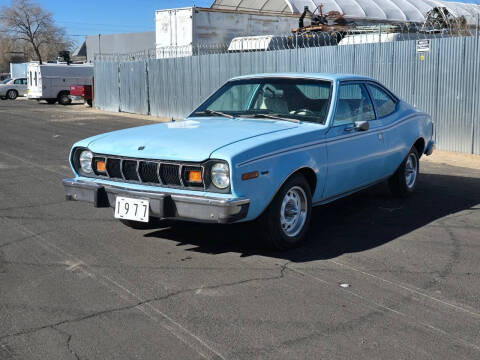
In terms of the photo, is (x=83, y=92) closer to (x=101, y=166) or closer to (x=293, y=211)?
(x=101, y=166)

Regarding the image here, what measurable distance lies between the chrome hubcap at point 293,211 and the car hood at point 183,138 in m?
0.59

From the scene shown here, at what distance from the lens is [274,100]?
20.1ft

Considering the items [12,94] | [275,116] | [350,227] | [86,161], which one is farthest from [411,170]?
[12,94]

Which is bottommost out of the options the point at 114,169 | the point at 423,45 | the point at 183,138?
the point at 114,169

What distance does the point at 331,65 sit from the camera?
14523mm

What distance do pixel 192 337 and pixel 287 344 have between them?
0.57 m

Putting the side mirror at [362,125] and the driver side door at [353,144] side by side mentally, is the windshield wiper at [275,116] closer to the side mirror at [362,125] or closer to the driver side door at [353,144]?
the driver side door at [353,144]

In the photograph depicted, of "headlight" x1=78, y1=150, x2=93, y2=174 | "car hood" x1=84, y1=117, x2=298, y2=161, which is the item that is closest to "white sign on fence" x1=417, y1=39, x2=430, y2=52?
"car hood" x1=84, y1=117, x2=298, y2=161

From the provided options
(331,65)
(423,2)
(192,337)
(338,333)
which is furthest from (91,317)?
(423,2)

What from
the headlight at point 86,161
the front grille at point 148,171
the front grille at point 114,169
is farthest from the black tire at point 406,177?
the headlight at point 86,161

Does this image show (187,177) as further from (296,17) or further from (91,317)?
(296,17)

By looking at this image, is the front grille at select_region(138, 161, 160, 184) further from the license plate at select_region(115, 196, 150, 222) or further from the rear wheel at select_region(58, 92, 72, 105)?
the rear wheel at select_region(58, 92, 72, 105)

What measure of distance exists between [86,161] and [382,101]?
11.5 ft

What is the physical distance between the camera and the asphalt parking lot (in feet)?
11.3
